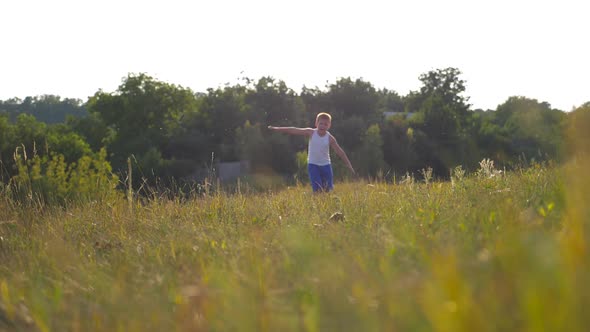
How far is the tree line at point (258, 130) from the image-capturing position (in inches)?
1860

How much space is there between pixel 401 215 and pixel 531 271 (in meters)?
2.56

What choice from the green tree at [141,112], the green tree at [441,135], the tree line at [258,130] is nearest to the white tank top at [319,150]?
the tree line at [258,130]

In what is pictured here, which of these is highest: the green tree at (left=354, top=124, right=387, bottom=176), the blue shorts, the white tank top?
the white tank top

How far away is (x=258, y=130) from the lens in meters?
47.9

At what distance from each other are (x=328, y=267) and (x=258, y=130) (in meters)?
45.1

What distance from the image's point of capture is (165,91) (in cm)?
6372

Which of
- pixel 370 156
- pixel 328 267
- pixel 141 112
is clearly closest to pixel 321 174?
pixel 328 267

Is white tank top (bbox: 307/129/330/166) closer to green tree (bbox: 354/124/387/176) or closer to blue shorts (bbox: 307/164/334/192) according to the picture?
blue shorts (bbox: 307/164/334/192)

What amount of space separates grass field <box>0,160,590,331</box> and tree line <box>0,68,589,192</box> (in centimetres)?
3871

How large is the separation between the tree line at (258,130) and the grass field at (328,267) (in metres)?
38.7

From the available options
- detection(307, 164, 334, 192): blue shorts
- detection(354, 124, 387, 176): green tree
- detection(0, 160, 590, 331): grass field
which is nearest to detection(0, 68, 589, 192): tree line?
detection(354, 124, 387, 176): green tree

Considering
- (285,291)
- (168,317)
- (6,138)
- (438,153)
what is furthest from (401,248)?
(438,153)

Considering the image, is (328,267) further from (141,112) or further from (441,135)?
(141,112)

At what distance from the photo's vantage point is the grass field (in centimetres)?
195
